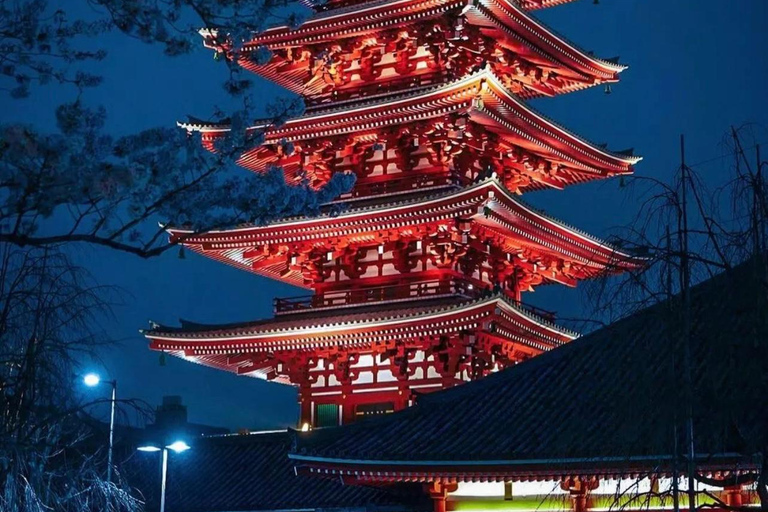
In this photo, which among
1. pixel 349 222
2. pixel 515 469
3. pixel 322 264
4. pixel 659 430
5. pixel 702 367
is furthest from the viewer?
pixel 322 264

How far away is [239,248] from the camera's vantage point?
3145cm

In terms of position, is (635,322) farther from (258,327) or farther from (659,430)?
(258,327)

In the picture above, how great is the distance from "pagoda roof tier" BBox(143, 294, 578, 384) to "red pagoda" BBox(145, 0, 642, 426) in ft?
0.16

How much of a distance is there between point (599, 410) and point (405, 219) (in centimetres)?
1052

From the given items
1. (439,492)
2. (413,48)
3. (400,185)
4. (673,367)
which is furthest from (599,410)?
(413,48)

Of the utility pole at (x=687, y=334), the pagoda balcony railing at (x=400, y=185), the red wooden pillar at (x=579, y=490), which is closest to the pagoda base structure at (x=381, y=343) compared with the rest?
the pagoda balcony railing at (x=400, y=185)

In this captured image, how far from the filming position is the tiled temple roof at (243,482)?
2456cm

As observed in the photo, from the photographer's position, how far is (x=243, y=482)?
26656 millimetres

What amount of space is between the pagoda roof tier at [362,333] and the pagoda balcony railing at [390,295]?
0.24 meters

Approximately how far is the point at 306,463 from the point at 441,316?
765 cm

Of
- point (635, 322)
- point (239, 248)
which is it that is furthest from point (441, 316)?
point (635, 322)

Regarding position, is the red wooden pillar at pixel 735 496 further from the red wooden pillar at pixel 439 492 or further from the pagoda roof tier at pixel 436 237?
the pagoda roof tier at pixel 436 237

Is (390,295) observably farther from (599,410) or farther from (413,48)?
(599,410)

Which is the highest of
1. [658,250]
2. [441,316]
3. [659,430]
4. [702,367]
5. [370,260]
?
[370,260]
